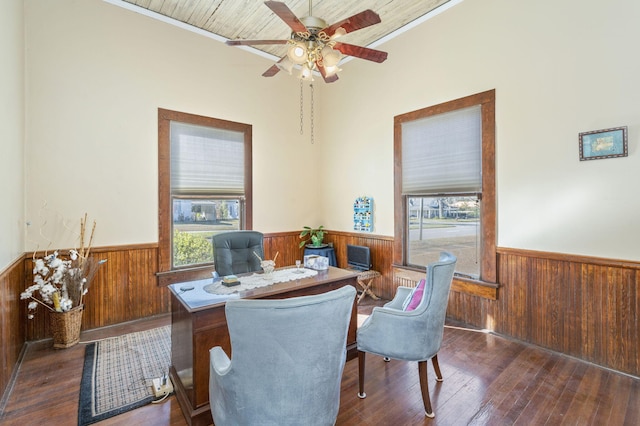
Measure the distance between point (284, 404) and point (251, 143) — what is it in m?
3.85

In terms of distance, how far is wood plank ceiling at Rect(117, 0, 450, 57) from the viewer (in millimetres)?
3459

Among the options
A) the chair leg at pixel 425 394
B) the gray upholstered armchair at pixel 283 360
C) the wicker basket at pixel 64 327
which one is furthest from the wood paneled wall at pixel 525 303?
the gray upholstered armchair at pixel 283 360

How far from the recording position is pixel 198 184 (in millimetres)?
3992

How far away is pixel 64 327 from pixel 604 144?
5168mm

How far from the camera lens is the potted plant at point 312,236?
193 inches

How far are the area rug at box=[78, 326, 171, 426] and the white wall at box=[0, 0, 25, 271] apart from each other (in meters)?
1.09

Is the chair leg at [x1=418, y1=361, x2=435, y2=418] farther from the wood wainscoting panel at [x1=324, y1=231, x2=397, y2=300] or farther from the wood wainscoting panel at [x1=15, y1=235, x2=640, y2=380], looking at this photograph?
the wood wainscoting panel at [x1=324, y1=231, x2=397, y2=300]

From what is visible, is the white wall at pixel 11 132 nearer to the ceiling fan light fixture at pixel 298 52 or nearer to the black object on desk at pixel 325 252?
the ceiling fan light fixture at pixel 298 52

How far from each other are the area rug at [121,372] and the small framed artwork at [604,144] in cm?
404

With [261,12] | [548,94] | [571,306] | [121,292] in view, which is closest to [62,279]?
[121,292]

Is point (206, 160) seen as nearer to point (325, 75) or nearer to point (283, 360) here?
point (325, 75)

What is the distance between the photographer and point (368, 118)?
4.50 m

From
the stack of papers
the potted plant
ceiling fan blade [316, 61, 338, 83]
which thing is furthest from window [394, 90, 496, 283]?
the stack of papers

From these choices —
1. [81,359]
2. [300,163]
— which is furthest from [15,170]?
[300,163]
